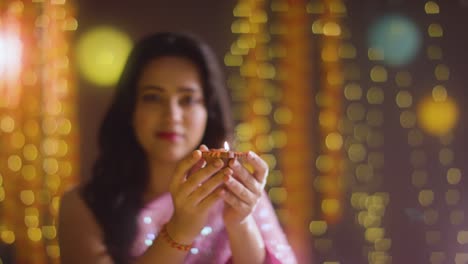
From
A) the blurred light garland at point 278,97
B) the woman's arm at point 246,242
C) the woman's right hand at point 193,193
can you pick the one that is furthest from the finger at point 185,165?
the blurred light garland at point 278,97

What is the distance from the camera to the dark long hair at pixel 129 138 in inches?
33.3

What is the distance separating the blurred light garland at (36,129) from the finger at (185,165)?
76 centimetres

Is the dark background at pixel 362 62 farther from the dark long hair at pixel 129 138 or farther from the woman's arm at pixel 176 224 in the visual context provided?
the woman's arm at pixel 176 224

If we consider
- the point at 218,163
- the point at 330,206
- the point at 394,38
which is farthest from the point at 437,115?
the point at 218,163

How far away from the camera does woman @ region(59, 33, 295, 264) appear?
75 cm

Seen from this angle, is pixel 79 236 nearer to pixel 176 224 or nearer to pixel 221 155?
pixel 176 224

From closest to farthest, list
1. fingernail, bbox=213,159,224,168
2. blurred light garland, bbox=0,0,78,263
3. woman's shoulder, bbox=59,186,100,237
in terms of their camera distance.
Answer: fingernail, bbox=213,159,224,168
woman's shoulder, bbox=59,186,100,237
blurred light garland, bbox=0,0,78,263

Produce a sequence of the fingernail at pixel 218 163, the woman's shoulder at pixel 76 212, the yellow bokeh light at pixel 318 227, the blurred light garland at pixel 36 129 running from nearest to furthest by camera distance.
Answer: the fingernail at pixel 218 163
the woman's shoulder at pixel 76 212
the blurred light garland at pixel 36 129
the yellow bokeh light at pixel 318 227

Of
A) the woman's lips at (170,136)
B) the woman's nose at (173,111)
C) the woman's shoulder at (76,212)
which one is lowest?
the woman's shoulder at (76,212)

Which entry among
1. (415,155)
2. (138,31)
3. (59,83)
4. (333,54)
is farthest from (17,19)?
(415,155)

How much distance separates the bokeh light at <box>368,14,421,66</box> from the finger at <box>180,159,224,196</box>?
38.5 inches

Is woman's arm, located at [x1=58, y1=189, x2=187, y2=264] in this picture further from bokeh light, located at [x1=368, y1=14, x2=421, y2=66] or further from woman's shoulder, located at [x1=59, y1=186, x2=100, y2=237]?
bokeh light, located at [x1=368, y1=14, x2=421, y2=66]

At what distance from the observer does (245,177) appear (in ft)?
2.35

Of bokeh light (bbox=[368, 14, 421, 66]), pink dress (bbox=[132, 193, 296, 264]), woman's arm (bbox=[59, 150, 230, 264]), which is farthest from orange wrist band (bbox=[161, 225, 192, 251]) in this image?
bokeh light (bbox=[368, 14, 421, 66])
